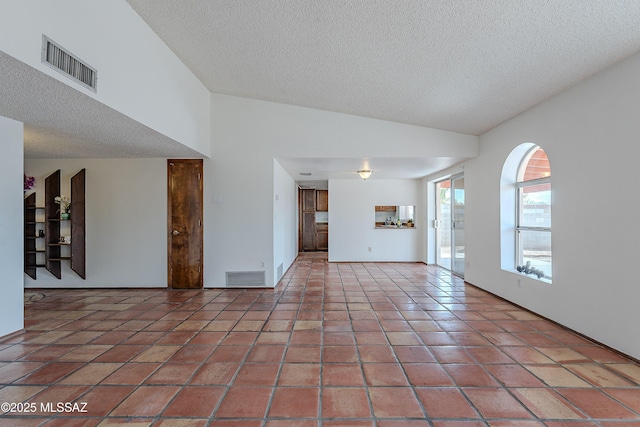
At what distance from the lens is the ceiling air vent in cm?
213

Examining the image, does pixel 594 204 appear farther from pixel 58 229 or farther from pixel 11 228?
pixel 58 229

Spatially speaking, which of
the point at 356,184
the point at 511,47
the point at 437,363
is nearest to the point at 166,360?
the point at 437,363

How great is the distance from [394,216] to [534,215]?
14.8 ft

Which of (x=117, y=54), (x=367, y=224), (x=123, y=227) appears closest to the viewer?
(x=117, y=54)

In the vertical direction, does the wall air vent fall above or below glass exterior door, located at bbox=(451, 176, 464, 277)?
below

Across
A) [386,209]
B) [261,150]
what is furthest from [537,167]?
[386,209]

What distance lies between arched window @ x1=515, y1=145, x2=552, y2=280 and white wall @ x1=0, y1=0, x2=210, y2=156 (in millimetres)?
4550

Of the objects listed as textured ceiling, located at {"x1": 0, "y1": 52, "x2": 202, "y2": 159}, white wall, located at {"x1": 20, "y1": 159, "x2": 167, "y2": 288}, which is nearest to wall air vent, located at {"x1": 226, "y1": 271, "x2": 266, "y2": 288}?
white wall, located at {"x1": 20, "y1": 159, "x2": 167, "y2": 288}

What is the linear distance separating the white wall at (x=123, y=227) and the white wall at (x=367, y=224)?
4.17 meters

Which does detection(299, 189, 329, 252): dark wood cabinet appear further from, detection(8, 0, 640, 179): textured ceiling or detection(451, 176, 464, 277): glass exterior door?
detection(8, 0, 640, 179): textured ceiling

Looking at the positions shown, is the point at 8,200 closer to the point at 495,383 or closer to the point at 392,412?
the point at 392,412

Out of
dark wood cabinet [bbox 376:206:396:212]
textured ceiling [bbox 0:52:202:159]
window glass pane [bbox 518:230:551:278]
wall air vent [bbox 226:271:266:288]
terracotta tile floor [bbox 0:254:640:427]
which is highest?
textured ceiling [bbox 0:52:202:159]

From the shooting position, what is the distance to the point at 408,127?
202 inches

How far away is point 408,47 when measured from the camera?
9.91ft
